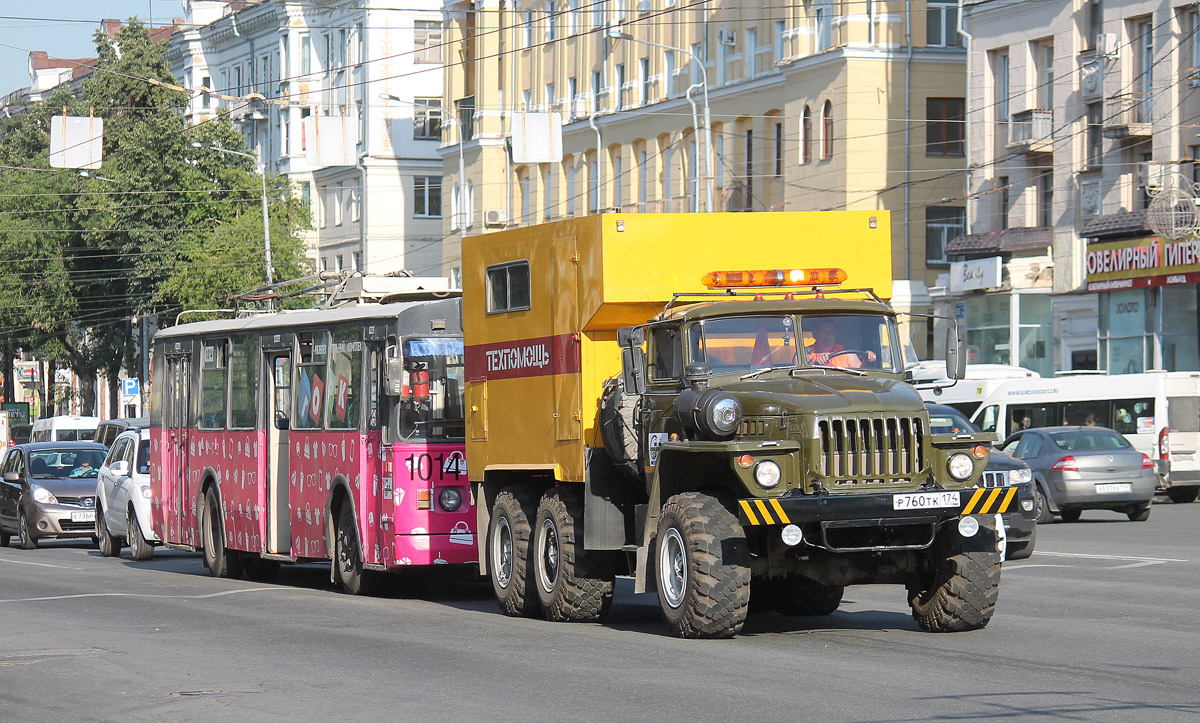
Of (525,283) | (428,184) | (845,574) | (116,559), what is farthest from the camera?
(428,184)

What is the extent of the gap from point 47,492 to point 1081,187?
1024 inches

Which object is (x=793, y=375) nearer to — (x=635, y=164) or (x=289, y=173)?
(x=635, y=164)

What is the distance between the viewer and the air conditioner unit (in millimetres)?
73562

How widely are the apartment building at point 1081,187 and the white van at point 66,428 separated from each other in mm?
27767

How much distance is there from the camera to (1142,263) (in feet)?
148

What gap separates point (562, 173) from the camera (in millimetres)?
71312

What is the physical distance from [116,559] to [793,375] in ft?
54.2

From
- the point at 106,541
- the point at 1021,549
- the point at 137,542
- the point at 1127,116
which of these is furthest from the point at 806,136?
the point at 1021,549

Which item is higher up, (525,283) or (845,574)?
(525,283)

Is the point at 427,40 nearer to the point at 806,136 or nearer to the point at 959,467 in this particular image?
the point at 806,136

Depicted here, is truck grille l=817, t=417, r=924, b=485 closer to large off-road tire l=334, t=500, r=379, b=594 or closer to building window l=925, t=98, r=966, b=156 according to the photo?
large off-road tire l=334, t=500, r=379, b=594

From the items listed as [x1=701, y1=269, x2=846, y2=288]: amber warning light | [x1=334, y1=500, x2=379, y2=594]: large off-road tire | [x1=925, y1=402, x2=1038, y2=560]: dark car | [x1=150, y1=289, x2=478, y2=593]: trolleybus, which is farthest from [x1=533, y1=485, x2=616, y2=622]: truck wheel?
[x1=925, y1=402, x2=1038, y2=560]: dark car

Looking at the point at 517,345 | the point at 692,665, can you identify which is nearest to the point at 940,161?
the point at 517,345

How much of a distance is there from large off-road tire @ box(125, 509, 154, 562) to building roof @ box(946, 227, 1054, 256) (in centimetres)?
2739
